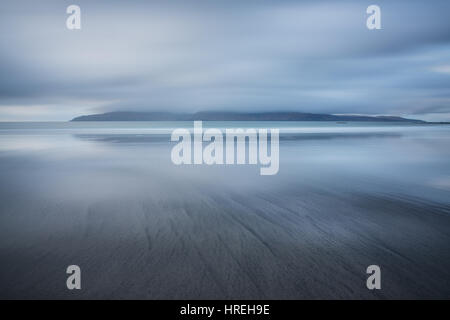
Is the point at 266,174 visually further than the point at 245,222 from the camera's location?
Yes

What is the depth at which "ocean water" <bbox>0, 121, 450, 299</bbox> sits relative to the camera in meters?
2.41

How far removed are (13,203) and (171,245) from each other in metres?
2.88

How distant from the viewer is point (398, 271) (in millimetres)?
2598

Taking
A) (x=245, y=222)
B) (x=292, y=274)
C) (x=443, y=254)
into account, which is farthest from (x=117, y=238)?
(x=443, y=254)

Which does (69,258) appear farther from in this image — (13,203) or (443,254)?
(443,254)

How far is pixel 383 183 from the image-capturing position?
20.1 ft

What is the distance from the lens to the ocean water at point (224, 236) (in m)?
2.41

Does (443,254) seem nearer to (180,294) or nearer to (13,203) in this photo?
(180,294)

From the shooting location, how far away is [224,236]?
337 centimetres

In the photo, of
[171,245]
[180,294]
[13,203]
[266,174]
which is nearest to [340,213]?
[171,245]

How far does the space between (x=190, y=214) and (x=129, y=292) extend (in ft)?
6.16

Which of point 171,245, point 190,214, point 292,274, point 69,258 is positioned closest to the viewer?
point 292,274
